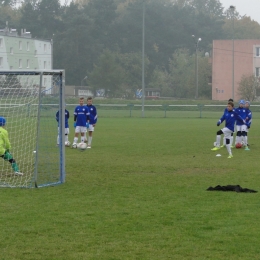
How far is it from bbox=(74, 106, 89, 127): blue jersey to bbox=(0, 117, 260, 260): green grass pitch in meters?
5.50

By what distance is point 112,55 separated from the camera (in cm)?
8075

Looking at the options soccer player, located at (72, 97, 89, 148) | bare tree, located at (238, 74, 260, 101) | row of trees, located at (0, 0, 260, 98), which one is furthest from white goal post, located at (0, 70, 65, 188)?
row of trees, located at (0, 0, 260, 98)

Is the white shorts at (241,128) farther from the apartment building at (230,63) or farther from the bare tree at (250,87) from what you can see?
the apartment building at (230,63)

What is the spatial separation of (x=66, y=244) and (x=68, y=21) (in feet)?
261

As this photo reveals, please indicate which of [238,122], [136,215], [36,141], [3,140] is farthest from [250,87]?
[136,215]

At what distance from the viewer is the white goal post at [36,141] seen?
12305 millimetres

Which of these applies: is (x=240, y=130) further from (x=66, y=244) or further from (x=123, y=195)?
(x=66, y=244)

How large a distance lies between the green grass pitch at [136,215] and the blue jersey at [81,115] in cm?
550

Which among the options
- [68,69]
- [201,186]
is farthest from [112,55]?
[201,186]

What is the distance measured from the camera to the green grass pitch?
7.31 m

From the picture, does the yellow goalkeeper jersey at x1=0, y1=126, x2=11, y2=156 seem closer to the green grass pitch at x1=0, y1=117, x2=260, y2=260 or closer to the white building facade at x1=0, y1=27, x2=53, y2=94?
the green grass pitch at x1=0, y1=117, x2=260, y2=260

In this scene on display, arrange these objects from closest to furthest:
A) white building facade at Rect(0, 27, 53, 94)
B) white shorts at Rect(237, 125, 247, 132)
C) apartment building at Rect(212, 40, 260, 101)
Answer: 1. white shorts at Rect(237, 125, 247, 132)
2. white building facade at Rect(0, 27, 53, 94)
3. apartment building at Rect(212, 40, 260, 101)

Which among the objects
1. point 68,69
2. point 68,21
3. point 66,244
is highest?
point 68,21

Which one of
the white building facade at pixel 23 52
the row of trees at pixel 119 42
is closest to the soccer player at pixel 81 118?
the white building facade at pixel 23 52
